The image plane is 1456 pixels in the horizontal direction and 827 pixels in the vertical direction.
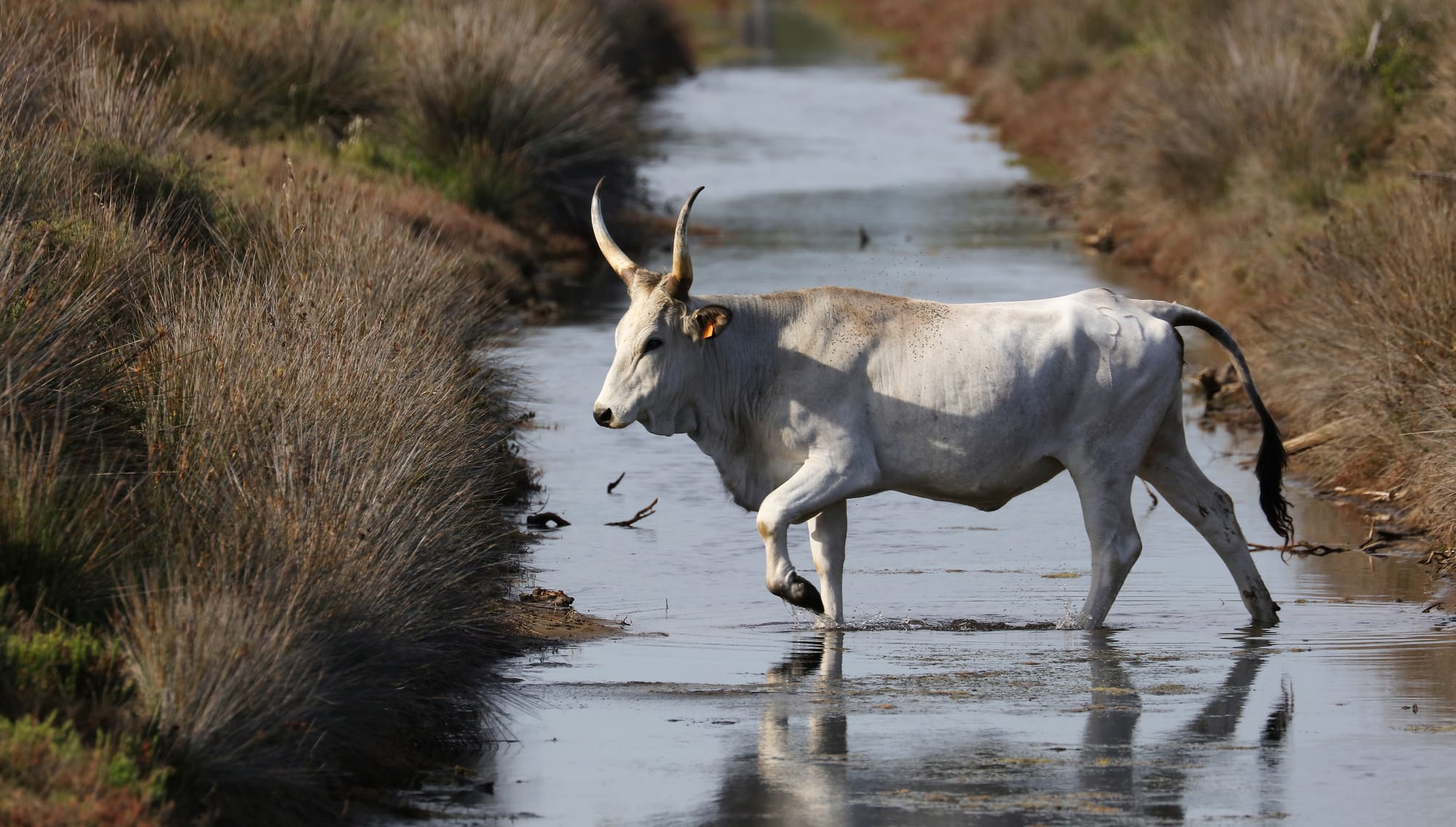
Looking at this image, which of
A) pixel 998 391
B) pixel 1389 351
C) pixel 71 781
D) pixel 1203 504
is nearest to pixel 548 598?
pixel 998 391

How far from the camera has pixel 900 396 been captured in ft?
33.6

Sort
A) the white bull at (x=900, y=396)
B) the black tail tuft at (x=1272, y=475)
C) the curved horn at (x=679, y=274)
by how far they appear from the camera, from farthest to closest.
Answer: the black tail tuft at (x=1272, y=475) < the white bull at (x=900, y=396) < the curved horn at (x=679, y=274)

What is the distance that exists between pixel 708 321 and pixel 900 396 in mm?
1006

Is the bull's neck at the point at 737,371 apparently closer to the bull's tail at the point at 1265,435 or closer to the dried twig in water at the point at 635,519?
the bull's tail at the point at 1265,435

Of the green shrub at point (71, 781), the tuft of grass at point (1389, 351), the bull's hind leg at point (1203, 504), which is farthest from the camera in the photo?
the tuft of grass at point (1389, 351)

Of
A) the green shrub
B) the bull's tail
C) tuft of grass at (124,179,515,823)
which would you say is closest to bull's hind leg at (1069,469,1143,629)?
the bull's tail

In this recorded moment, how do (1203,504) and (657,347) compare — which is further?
(1203,504)

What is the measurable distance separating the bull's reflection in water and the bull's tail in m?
2.25

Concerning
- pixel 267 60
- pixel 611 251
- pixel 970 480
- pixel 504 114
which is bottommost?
pixel 504 114

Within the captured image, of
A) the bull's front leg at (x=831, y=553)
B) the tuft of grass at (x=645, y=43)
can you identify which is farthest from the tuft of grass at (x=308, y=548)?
the tuft of grass at (x=645, y=43)

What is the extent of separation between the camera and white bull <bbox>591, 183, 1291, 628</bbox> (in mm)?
10164

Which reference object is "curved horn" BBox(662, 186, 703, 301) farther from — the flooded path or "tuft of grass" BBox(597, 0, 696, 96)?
"tuft of grass" BBox(597, 0, 696, 96)

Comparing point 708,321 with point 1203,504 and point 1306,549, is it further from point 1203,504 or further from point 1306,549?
point 1306,549

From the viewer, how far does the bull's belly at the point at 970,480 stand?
33.7 ft
